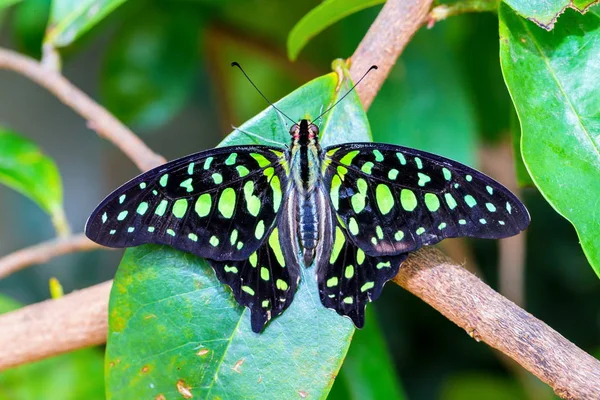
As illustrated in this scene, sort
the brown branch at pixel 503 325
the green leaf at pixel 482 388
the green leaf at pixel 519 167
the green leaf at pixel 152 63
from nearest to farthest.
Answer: the brown branch at pixel 503 325, the green leaf at pixel 519 167, the green leaf at pixel 152 63, the green leaf at pixel 482 388

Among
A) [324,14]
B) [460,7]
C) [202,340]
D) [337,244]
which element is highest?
[460,7]

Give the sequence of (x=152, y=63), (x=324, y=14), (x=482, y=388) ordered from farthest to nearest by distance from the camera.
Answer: (x=482, y=388)
(x=152, y=63)
(x=324, y=14)

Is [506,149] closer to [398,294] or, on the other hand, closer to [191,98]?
[398,294]

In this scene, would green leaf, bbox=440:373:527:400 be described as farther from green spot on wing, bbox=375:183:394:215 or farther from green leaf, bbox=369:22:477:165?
green spot on wing, bbox=375:183:394:215

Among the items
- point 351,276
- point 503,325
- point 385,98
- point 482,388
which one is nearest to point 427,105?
point 385,98

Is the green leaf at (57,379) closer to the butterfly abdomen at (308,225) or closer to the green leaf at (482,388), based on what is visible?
the butterfly abdomen at (308,225)

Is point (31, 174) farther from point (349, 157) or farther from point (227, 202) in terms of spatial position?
point (349, 157)

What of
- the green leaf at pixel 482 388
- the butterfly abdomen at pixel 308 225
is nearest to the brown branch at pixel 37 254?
the butterfly abdomen at pixel 308 225
